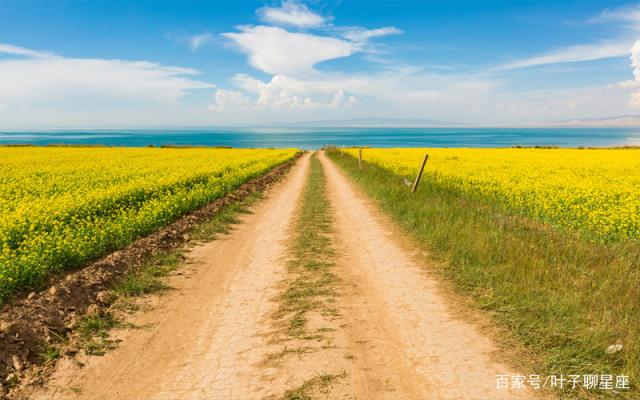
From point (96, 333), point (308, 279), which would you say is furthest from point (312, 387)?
point (96, 333)

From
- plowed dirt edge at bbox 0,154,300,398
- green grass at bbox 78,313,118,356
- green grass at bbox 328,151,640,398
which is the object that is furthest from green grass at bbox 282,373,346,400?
plowed dirt edge at bbox 0,154,300,398

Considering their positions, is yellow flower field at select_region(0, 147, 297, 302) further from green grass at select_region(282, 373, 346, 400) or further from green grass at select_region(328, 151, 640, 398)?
green grass at select_region(328, 151, 640, 398)

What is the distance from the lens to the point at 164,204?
13.4m

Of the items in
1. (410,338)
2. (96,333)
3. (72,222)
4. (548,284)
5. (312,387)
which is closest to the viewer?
(312,387)

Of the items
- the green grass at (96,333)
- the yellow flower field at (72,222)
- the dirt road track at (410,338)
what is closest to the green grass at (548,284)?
the dirt road track at (410,338)

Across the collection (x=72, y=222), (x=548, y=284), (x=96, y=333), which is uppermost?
(x=72, y=222)

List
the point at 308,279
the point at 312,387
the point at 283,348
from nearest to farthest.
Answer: the point at 312,387, the point at 283,348, the point at 308,279

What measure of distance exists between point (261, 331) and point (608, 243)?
9.06 m

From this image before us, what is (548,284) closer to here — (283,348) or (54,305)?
(283,348)

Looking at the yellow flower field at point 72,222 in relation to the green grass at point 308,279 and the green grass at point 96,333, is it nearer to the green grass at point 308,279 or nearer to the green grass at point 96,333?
the green grass at point 96,333

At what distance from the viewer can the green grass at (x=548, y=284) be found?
180 inches

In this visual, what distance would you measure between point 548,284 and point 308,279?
14.1ft

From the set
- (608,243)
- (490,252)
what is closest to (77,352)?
(490,252)

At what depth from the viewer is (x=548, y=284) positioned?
6.49 metres
